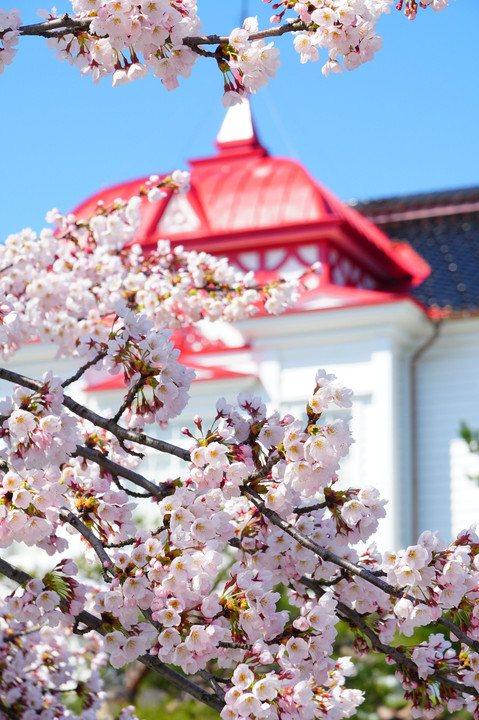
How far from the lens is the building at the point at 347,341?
9.97m

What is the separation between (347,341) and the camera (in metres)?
10.2

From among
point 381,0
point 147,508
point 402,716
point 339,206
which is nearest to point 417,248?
point 339,206

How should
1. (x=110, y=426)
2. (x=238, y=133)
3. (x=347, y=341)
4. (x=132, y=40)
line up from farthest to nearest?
(x=238, y=133) < (x=347, y=341) < (x=110, y=426) < (x=132, y=40)

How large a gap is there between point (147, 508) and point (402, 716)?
10.9 ft

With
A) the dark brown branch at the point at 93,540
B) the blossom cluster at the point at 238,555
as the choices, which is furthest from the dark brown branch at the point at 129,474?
the dark brown branch at the point at 93,540

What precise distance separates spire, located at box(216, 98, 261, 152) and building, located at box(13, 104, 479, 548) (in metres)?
0.45

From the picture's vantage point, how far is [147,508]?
1061 cm

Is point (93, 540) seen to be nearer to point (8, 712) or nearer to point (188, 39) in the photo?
point (188, 39)

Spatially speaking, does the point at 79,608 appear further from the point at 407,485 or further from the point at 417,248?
the point at 417,248

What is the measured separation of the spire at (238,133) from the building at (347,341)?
45 cm

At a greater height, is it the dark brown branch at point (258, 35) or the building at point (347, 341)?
the building at point (347, 341)

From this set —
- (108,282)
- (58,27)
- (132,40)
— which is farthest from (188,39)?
(108,282)

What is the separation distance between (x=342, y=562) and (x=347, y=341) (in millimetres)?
7814

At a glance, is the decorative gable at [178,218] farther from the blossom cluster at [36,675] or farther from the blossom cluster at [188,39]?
the blossom cluster at [188,39]
